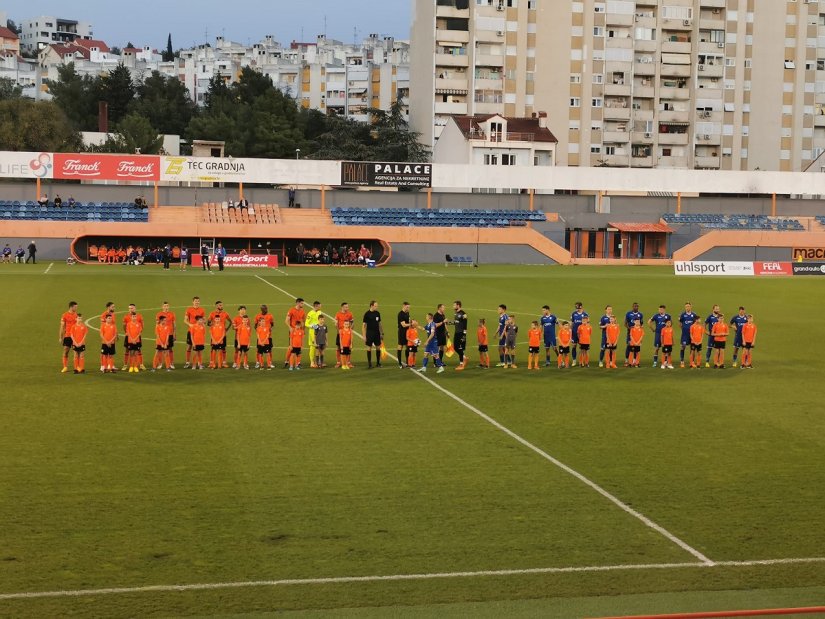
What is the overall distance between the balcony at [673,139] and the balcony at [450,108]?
2195cm

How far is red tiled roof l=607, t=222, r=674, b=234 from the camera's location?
2977 inches

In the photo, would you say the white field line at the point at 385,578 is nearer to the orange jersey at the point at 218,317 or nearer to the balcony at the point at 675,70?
the orange jersey at the point at 218,317

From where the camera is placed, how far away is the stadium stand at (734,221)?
254 feet

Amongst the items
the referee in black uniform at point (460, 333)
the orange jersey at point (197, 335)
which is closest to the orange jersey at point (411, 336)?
the referee in black uniform at point (460, 333)

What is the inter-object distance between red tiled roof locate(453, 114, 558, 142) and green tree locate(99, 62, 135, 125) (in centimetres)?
5366

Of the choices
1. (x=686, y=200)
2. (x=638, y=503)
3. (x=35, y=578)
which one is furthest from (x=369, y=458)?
(x=686, y=200)

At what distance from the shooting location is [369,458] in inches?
697

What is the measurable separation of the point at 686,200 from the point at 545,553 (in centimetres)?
7173

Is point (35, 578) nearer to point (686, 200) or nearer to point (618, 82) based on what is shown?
point (686, 200)

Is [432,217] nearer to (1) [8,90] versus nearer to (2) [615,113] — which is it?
(2) [615,113]

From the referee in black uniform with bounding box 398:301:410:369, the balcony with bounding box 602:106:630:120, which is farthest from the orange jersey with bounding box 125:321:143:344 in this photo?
the balcony with bounding box 602:106:630:120

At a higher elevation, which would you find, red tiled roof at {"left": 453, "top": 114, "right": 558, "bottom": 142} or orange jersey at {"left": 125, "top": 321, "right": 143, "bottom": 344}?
red tiled roof at {"left": 453, "top": 114, "right": 558, "bottom": 142}

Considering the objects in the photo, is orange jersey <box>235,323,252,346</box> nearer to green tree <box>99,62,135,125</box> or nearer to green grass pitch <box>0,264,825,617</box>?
green grass pitch <box>0,264,825,617</box>

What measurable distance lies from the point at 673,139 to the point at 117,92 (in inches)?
2628
